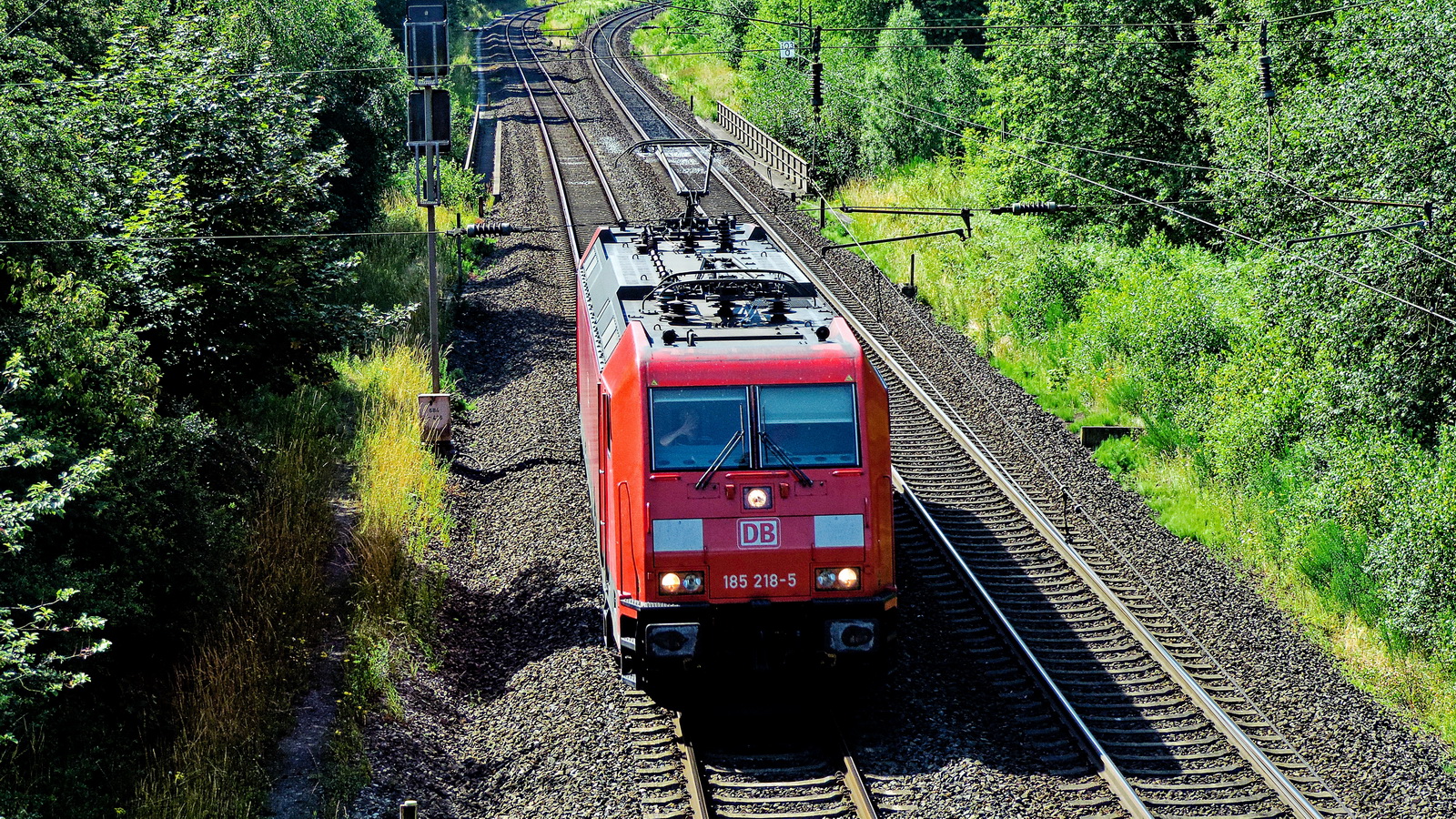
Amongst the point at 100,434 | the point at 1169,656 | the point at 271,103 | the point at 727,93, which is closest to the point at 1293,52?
the point at 1169,656

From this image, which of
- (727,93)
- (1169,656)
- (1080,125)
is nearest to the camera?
(1169,656)

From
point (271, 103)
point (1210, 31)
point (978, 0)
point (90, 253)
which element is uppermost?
point (978, 0)

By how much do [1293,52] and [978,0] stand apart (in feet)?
107

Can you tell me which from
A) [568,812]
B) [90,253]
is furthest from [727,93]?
[568,812]

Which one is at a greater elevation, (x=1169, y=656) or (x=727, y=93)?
(x=727, y=93)

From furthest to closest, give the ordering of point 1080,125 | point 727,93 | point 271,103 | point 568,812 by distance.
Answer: point 727,93, point 1080,125, point 271,103, point 568,812

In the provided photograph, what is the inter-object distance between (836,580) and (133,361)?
6.46 metres

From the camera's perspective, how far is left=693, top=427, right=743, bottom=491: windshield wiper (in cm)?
989

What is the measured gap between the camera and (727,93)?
4862cm

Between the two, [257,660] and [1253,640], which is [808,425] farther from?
[1253,640]

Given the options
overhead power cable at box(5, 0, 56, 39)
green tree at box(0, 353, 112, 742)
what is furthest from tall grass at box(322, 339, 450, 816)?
overhead power cable at box(5, 0, 56, 39)

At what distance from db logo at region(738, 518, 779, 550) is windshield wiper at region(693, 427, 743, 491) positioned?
44 cm

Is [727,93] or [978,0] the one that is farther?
[978,0]

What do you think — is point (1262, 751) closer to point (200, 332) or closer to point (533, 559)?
point (533, 559)
